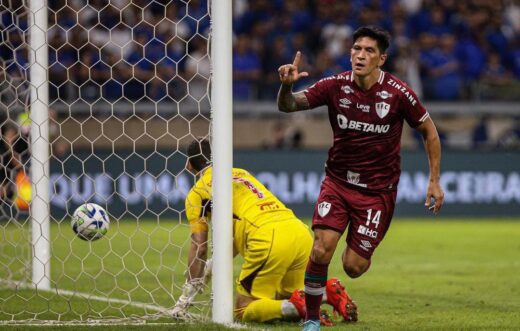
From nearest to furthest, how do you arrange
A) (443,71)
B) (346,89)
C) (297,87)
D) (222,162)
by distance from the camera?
(346,89), (222,162), (297,87), (443,71)

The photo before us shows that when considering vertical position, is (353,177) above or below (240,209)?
above

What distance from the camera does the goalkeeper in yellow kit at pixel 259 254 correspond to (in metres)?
7.22

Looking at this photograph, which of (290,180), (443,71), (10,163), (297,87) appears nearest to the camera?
(10,163)

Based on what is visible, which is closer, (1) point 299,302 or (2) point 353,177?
(2) point 353,177

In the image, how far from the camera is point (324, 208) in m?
6.77

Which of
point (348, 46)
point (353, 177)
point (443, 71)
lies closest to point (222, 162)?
point (353, 177)

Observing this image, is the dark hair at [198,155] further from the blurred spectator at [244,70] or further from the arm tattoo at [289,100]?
the blurred spectator at [244,70]

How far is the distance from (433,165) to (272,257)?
139 cm

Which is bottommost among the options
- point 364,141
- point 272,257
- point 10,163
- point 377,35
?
point 272,257

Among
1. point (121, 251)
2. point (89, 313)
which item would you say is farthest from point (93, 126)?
point (89, 313)

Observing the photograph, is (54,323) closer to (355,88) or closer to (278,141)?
(355,88)

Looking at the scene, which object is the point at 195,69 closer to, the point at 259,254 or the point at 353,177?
the point at 259,254

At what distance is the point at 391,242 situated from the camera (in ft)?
47.4

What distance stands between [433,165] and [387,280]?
368cm
